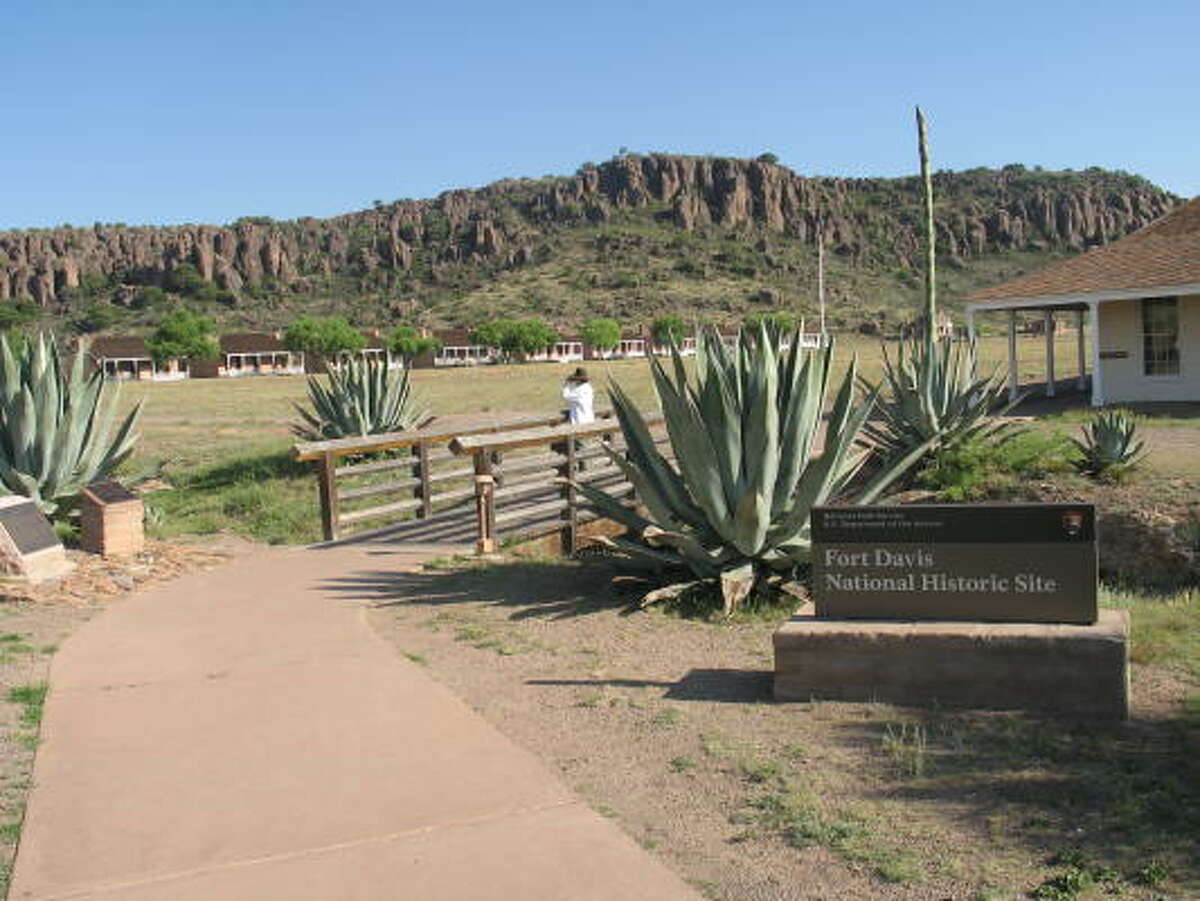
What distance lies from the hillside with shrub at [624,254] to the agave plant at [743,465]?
92890 millimetres

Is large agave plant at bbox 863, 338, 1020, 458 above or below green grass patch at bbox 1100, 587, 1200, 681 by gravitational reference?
above

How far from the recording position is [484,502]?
10523 mm

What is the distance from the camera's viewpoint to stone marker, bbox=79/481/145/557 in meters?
10.3

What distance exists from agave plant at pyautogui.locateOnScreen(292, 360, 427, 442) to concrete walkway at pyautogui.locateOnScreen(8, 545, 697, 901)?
10.3m

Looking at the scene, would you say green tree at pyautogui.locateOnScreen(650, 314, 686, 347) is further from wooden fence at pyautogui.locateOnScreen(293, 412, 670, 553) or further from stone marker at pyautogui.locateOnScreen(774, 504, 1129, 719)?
stone marker at pyautogui.locateOnScreen(774, 504, 1129, 719)

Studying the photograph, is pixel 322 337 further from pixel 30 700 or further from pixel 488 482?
pixel 30 700

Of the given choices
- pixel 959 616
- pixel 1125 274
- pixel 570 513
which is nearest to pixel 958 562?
pixel 959 616

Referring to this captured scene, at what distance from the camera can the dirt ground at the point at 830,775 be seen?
3879mm

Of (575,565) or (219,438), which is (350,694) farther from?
(219,438)

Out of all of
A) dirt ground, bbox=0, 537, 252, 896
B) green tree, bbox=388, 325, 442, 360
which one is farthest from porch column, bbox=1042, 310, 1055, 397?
green tree, bbox=388, 325, 442, 360

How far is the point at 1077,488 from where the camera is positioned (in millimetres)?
Answer: 12055

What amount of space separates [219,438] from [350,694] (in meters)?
18.8

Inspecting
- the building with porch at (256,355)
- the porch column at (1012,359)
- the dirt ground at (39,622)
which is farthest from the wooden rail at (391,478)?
the building with porch at (256,355)

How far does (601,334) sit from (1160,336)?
86150 millimetres
